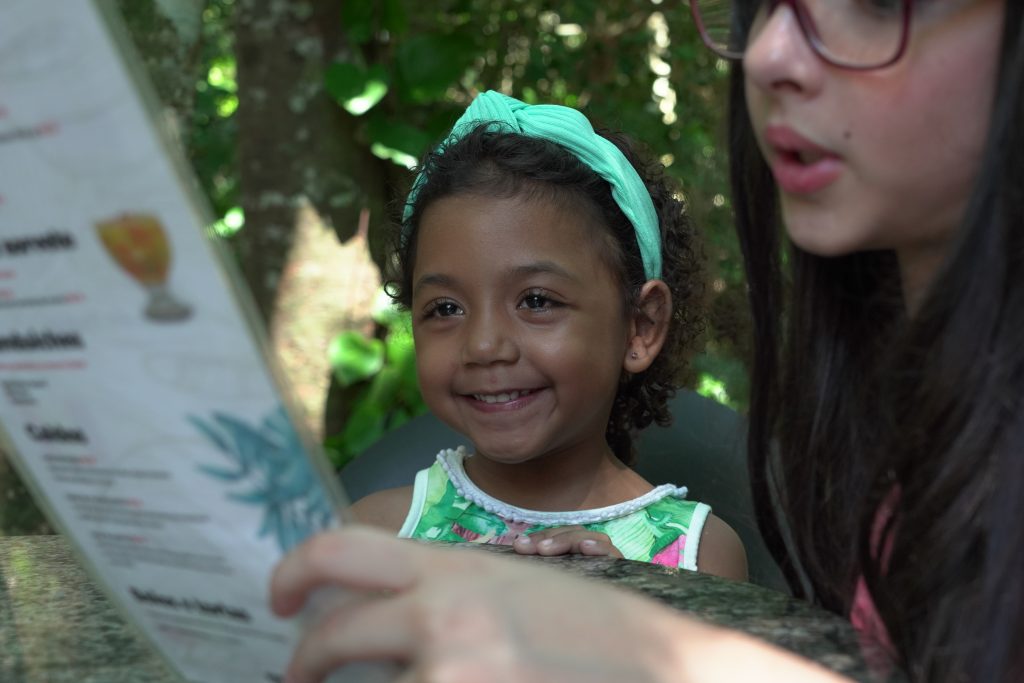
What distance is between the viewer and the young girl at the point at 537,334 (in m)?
1.88

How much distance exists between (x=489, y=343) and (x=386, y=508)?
41 centimetres

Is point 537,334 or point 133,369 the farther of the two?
point 537,334

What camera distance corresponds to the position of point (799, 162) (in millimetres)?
1045

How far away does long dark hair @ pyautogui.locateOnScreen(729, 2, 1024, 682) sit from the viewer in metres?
0.91

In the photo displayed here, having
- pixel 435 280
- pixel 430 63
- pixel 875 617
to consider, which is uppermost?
pixel 430 63

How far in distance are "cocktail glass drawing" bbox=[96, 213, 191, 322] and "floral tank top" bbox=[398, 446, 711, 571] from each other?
49.8 inches

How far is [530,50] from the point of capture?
3986 millimetres

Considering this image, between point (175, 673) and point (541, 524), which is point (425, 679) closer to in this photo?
point (175, 673)

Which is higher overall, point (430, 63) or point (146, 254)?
point (430, 63)

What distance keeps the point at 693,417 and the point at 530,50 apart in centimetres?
204

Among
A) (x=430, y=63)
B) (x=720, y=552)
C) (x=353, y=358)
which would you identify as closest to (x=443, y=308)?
(x=720, y=552)

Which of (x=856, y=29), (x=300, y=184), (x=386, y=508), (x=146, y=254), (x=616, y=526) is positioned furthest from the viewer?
(x=300, y=184)

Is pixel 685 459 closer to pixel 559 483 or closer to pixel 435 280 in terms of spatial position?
pixel 559 483

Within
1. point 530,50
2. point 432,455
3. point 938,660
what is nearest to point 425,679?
point 938,660
